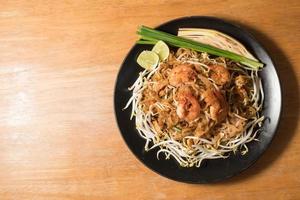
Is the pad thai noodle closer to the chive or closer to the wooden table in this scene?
the chive

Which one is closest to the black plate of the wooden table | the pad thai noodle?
the pad thai noodle

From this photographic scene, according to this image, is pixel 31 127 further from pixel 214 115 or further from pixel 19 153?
pixel 214 115

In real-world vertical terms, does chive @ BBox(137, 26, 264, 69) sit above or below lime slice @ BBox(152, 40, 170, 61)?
above

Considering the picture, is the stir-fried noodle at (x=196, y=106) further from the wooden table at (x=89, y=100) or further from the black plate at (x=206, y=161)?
the wooden table at (x=89, y=100)

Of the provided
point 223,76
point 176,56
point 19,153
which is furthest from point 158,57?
point 19,153

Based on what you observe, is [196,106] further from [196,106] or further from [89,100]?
[89,100]
